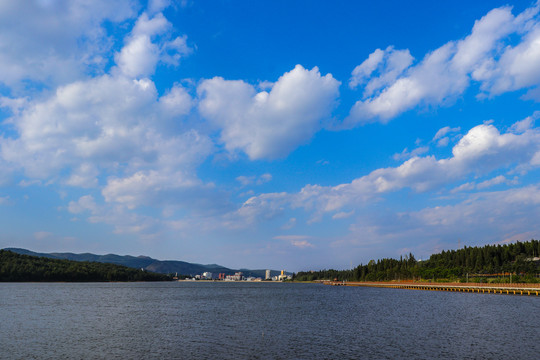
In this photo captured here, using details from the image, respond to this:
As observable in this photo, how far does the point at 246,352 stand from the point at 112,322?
3904 cm

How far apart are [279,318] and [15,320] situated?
175 ft

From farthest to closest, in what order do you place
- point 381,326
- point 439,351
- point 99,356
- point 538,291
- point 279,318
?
point 538,291 < point 279,318 < point 381,326 < point 439,351 < point 99,356

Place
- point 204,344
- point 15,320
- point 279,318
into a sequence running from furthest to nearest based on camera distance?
point 279,318 → point 15,320 → point 204,344

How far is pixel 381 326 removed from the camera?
223ft

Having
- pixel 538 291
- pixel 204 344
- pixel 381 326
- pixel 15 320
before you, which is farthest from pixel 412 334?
pixel 538 291

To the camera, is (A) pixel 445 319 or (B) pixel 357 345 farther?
(A) pixel 445 319

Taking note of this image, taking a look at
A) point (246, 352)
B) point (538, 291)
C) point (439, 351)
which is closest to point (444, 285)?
point (538, 291)

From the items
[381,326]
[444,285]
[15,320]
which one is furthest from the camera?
[444,285]

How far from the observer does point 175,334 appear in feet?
192

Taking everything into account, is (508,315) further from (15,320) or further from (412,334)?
(15,320)

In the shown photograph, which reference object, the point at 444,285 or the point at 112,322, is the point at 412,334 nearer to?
the point at 112,322

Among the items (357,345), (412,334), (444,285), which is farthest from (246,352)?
(444,285)

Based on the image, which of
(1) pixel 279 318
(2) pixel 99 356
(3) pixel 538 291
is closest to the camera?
(2) pixel 99 356

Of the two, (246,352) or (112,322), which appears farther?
(112,322)
